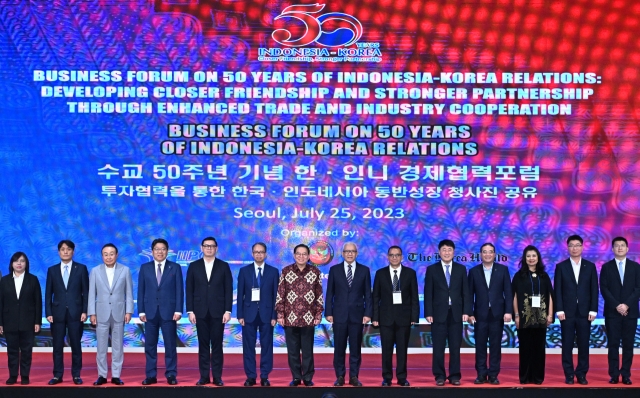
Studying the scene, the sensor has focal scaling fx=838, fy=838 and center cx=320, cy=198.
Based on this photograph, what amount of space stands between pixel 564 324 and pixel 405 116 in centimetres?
234

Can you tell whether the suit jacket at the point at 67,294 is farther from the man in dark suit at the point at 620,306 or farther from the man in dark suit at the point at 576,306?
the man in dark suit at the point at 620,306

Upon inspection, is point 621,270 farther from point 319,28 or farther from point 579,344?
point 319,28

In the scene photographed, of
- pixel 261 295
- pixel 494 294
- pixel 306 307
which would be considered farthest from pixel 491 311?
pixel 261 295

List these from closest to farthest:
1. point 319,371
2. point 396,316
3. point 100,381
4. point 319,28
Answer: point 100,381, point 396,316, point 319,371, point 319,28

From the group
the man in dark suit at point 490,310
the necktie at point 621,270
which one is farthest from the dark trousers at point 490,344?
the necktie at point 621,270

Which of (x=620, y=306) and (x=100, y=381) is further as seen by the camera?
(x=620, y=306)

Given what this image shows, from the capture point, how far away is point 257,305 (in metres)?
6.46

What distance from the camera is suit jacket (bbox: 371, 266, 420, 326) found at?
6418 millimetres

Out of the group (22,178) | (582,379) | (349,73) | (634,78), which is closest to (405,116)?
(349,73)

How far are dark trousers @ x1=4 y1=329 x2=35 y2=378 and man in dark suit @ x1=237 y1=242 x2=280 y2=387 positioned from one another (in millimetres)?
1617

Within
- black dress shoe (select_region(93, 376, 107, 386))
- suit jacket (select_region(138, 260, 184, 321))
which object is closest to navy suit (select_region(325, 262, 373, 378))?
suit jacket (select_region(138, 260, 184, 321))

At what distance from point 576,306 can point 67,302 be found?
155 inches

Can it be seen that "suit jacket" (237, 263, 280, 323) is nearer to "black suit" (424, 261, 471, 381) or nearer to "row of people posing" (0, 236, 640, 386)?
"row of people posing" (0, 236, 640, 386)

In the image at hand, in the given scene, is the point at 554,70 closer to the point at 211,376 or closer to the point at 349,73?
the point at 349,73
